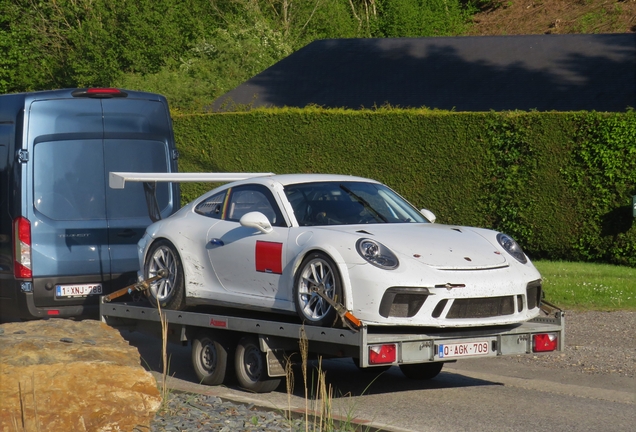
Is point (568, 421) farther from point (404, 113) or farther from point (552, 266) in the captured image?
point (404, 113)

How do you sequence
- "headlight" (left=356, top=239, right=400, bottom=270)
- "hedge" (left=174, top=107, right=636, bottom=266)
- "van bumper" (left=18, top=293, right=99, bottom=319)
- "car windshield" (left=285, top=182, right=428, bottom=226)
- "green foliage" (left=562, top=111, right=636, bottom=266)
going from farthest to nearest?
"hedge" (left=174, top=107, right=636, bottom=266)
"green foliage" (left=562, top=111, right=636, bottom=266)
"van bumper" (left=18, top=293, right=99, bottom=319)
"car windshield" (left=285, top=182, right=428, bottom=226)
"headlight" (left=356, top=239, right=400, bottom=270)

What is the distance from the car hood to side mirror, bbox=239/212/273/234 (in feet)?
2.44

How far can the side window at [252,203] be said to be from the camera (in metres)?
8.59

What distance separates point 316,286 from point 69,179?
379 cm

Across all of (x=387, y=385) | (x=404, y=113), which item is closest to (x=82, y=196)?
(x=387, y=385)

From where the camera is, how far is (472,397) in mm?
8320

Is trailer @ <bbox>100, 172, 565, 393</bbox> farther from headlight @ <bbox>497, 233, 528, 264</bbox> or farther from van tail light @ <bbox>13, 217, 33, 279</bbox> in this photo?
van tail light @ <bbox>13, 217, 33, 279</bbox>

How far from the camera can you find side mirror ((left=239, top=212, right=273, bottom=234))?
8.16 m

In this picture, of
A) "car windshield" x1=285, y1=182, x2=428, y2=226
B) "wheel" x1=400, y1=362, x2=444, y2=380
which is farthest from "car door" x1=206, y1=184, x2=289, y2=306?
"wheel" x1=400, y1=362, x2=444, y2=380

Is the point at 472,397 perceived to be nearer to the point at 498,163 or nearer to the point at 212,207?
the point at 212,207

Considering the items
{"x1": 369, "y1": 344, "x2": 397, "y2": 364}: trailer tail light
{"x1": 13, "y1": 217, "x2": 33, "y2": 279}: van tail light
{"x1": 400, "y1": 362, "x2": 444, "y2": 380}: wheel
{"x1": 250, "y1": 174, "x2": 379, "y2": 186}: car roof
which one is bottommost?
{"x1": 400, "y1": 362, "x2": 444, "y2": 380}: wheel

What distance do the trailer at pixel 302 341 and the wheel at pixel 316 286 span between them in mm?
140

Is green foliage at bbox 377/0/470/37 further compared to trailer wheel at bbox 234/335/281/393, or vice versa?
green foliage at bbox 377/0/470/37

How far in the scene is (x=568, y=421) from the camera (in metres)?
7.29
